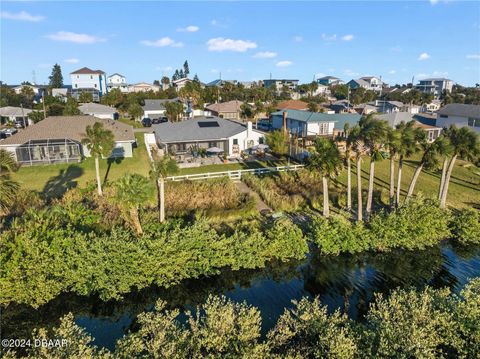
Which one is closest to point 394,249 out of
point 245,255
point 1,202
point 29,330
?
point 245,255

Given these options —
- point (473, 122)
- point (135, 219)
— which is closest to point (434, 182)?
point (473, 122)

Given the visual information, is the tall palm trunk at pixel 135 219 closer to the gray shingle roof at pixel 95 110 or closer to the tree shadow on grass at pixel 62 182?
the tree shadow on grass at pixel 62 182

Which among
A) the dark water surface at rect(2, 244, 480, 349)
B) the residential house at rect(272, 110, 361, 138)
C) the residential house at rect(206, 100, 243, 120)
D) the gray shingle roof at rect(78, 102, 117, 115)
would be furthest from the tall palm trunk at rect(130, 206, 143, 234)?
the gray shingle roof at rect(78, 102, 117, 115)

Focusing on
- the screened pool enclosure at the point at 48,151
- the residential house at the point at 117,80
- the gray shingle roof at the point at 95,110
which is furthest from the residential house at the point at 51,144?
the residential house at the point at 117,80

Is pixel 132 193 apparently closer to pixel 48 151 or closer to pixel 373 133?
pixel 373 133

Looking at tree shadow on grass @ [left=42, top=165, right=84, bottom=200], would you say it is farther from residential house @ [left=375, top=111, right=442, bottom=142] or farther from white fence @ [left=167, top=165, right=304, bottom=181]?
residential house @ [left=375, top=111, right=442, bottom=142]

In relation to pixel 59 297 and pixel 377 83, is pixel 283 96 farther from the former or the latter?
pixel 59 297

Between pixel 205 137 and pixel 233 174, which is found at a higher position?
pixel 205 137
